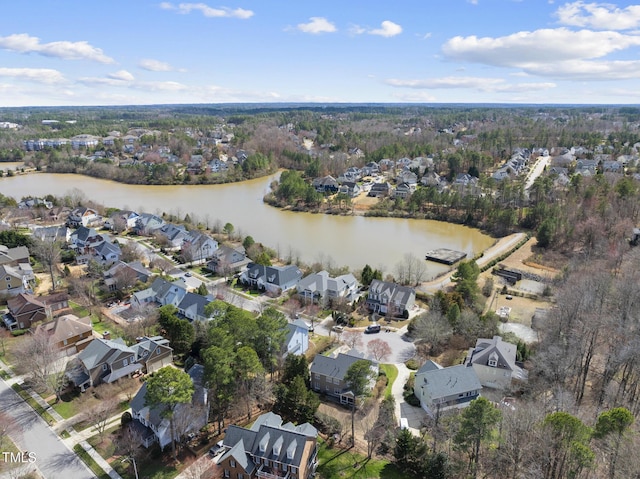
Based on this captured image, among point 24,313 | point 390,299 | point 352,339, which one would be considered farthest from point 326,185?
point 24,313

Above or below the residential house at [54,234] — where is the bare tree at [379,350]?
below

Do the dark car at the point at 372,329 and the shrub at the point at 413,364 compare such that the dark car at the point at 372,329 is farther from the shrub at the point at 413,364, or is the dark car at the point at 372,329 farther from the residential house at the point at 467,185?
the residential house at the point at 467,185

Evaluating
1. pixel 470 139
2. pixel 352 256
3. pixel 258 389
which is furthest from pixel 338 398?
pixel 470 139

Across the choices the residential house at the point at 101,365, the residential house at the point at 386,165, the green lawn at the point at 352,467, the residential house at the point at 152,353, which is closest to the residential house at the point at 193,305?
the residential house at the point at 152,353

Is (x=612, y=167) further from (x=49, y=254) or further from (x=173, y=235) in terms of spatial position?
(x=49, y=254)

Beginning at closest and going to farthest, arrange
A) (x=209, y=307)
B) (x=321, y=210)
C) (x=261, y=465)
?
1. (x=261, y=465)
2. (x=209, y=307)
3. (x=321, y=210)

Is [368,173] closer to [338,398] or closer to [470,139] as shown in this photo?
[470,139]

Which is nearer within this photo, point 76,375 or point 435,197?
point 76,375
